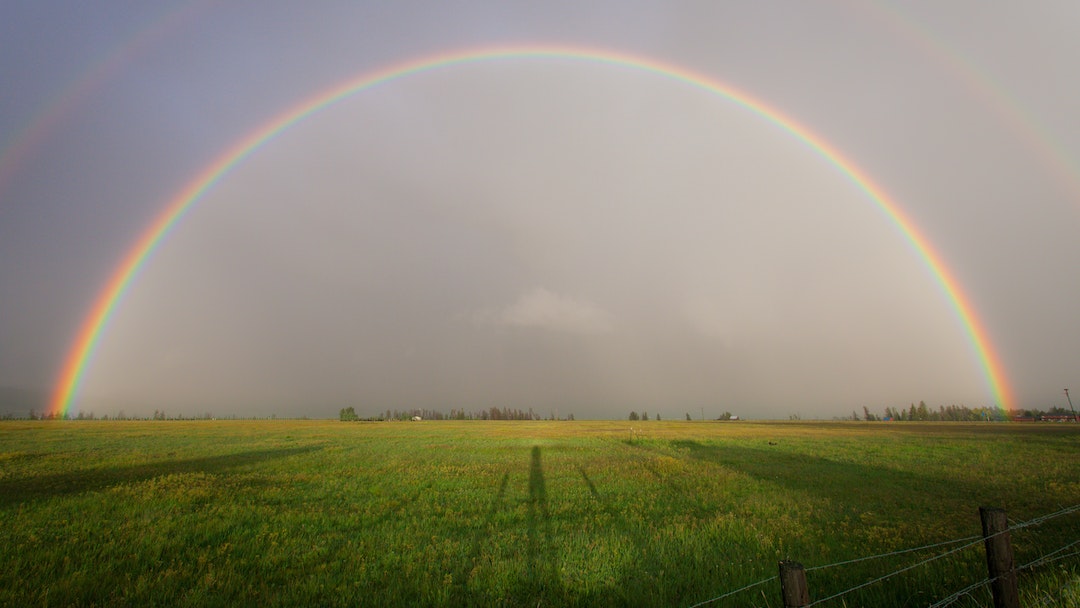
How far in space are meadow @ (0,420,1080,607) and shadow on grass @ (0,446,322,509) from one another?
19cm

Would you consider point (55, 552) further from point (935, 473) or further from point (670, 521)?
point (935, 473)

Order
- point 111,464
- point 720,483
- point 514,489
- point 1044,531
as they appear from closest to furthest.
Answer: point 1044,531
point 514,489
point 720,483
point 111,464

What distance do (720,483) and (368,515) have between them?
1386 cm

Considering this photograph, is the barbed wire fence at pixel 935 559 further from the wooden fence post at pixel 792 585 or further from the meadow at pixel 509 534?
the meadow at pixel 509 534

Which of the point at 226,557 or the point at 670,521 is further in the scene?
the point at 670,521

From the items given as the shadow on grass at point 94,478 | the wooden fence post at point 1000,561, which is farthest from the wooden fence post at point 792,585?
the shadow on grass at point 94,478

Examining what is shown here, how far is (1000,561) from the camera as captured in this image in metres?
5.40

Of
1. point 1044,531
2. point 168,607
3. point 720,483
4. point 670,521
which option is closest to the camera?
point 168,607

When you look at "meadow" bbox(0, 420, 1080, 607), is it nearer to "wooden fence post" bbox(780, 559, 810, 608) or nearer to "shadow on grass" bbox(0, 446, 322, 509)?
"shadow on grass" bbox(0, 446, 322, 509)

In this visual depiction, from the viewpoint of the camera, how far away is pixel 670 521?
1320 cm

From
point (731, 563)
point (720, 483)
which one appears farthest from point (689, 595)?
point (720, 483)

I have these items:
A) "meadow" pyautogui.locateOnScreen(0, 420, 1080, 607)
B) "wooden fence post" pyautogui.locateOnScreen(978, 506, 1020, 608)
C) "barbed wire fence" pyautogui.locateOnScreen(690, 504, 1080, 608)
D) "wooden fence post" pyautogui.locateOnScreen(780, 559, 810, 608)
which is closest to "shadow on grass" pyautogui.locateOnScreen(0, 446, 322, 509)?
"meadow" pyautogui.locateOnScreen(0, 420, 1080, 607)

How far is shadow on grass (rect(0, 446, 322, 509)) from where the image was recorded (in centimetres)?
1625

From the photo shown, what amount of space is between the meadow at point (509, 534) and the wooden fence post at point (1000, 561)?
138 cm
